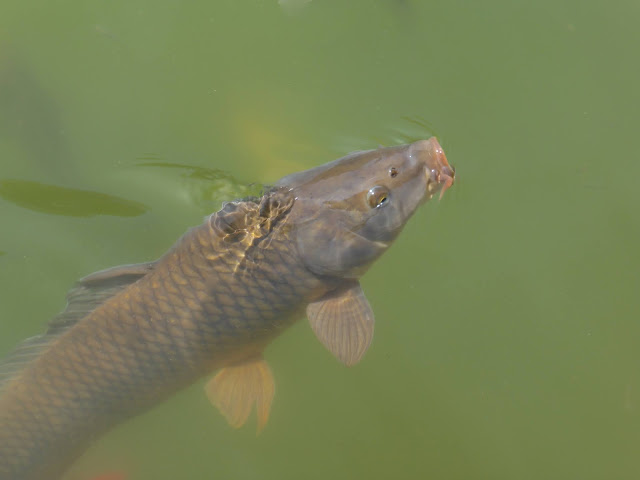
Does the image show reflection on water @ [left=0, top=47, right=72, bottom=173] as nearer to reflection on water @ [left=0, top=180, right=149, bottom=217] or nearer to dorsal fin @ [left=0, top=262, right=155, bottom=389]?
reflection on water @ [left=0, top=180, right=149, bottom=217]

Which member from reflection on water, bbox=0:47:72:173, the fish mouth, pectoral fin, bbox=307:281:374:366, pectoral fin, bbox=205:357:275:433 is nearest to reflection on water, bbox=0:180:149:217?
reflection on water, bbox=0:47:72:173

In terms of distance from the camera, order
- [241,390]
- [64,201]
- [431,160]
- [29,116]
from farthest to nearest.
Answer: [29,116], [64,201], [241,390], [431,160]

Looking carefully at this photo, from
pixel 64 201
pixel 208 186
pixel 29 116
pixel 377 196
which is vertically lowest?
pixel 377 196

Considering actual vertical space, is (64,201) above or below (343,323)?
above

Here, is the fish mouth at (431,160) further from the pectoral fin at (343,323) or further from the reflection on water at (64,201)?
the reflection on water at (64,201)

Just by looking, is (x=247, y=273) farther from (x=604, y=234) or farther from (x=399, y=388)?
(x=604, y=234)

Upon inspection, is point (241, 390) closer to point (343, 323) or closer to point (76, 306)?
point (343, 323)

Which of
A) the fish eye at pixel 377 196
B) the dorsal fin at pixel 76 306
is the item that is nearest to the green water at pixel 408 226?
the dorsal fin at pixel 76 306

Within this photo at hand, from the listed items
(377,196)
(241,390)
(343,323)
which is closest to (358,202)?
(377,196)
